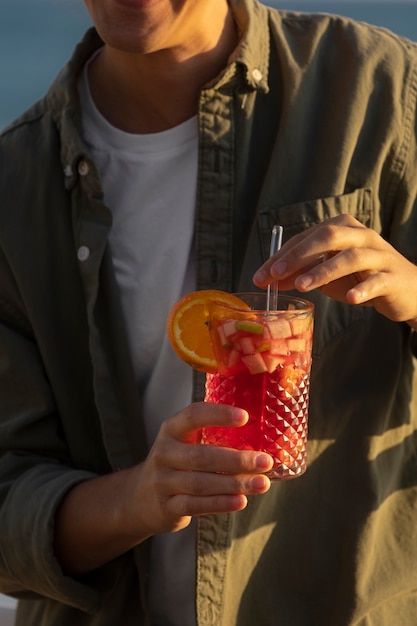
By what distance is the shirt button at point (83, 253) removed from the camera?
2.03 metres

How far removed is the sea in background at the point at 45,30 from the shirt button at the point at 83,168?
7.21 m

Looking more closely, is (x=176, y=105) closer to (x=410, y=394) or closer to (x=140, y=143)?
(x=140, y=143)

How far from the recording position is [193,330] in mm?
1646

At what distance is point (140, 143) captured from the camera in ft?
6.77

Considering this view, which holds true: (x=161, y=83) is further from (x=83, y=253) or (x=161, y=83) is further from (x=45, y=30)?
(x=45, y=30)

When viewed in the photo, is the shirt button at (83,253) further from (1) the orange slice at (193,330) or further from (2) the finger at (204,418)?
(2) the finger at (204,418)

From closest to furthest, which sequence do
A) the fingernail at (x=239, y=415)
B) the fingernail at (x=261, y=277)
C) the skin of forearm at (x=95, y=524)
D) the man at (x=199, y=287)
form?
the fingernail at (x=239, y=415)
the fingernail at (x=261, y=277)
the skin of forearm at (x=95, y=524)
the man at (x=199, y=287)

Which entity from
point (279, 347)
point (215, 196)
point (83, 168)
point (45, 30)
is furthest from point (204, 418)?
point (45, 30)

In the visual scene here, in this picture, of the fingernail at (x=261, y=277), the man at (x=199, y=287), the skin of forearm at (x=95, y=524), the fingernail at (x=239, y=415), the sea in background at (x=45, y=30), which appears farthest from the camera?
the sea in background at (x=45, y=30)

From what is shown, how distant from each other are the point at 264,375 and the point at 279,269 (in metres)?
0.16

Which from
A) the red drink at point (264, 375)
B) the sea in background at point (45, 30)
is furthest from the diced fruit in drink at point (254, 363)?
the sea in background at point (45, 30)

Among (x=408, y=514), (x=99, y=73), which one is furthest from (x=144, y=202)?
(x=408, y=514)

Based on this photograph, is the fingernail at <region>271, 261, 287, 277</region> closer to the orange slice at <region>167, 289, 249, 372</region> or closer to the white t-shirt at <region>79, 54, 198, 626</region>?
the orange slice at <region>167, 289, 249, 372</region>

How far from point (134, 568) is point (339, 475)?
0.45m
